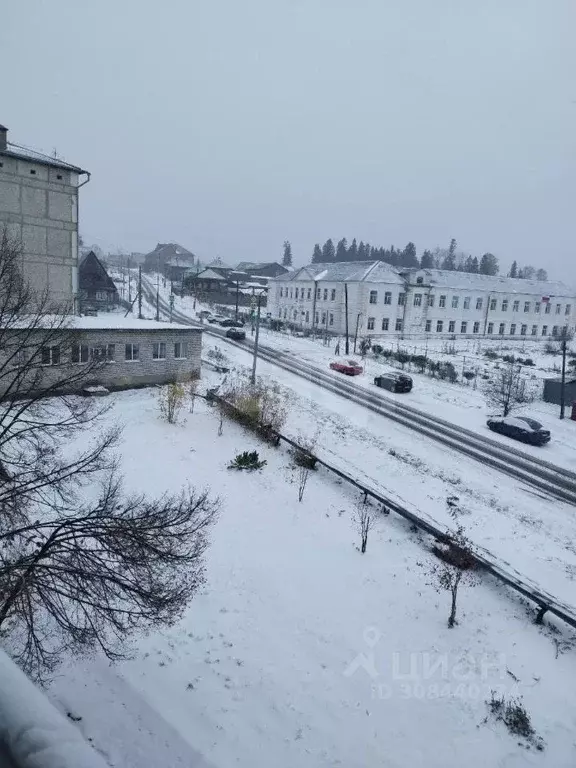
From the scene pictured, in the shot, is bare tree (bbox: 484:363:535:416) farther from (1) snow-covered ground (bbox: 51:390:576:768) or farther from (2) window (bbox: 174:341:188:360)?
(2) window (bbox: 174:341:188:360)

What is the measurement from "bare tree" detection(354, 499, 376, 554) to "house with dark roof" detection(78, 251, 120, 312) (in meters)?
45.7

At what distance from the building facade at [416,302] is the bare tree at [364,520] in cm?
3835

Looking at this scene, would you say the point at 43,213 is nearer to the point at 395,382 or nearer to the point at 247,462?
the point at 247,462

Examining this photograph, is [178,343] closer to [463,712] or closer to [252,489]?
[252,489]

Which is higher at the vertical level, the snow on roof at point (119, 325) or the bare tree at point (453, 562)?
the snow on roof at point (119, 325)

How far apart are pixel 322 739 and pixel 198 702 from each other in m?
2.35

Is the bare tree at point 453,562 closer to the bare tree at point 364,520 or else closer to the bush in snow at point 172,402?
the bare tree at point 364,520

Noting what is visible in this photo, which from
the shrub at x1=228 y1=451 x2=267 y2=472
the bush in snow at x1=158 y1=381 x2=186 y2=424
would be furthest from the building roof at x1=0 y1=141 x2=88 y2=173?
the shrub at x1=228 y1=451 x2=267 y2=472

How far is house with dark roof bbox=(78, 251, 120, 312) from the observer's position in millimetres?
54688

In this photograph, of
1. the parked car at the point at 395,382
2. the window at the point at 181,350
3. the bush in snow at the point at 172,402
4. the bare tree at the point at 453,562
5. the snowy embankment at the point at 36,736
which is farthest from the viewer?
the parked car at the point at 395,382

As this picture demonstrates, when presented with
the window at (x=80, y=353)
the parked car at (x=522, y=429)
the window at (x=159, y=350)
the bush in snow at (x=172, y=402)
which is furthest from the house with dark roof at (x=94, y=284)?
the parked car at (x=522, y=429)

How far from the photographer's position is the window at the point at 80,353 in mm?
24455

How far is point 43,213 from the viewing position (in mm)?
30969

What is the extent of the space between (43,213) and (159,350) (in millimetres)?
12408
